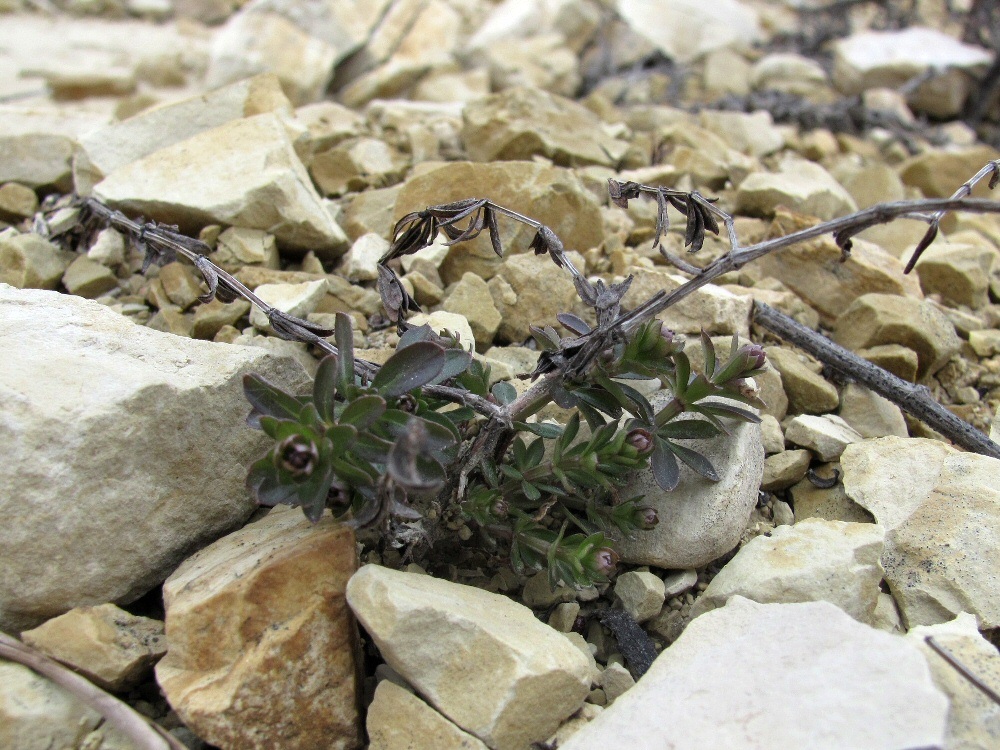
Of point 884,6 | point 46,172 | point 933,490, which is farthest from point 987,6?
point 46,172

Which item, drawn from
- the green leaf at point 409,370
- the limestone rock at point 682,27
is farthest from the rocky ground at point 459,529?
the limestone rock at point 682,27

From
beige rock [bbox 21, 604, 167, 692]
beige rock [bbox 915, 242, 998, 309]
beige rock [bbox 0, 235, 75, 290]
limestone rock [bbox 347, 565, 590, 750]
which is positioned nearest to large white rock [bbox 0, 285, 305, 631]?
beige rock [bbox 21, 604, 167, 692]

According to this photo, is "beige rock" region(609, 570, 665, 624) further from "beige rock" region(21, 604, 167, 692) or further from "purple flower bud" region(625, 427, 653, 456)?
"beige rock" region(21, 604, 167, 692)

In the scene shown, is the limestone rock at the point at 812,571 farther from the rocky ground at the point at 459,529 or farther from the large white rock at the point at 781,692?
the large white rock at the point at 781,692

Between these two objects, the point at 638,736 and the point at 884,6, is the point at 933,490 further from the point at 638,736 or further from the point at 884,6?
the point at 884,6

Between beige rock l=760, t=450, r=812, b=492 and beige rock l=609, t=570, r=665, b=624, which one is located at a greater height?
beige rock l=760, t=450, r=812, b=492

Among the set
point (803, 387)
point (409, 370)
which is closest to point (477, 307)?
point (409, 370)
